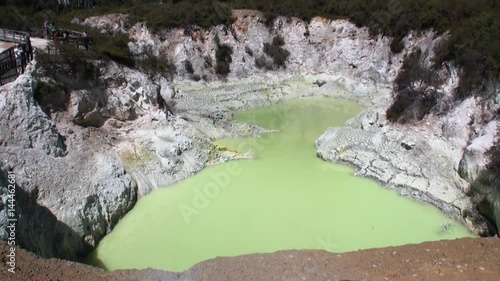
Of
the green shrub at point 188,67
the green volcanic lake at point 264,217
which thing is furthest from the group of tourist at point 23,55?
the green shrub at point 188,67

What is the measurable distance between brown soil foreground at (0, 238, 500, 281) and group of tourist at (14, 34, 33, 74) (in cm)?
868

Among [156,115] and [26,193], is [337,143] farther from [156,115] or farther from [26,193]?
[26,193]

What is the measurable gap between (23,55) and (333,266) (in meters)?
13.2

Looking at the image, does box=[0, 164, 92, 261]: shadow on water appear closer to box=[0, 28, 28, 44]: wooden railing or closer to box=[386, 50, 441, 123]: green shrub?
box=[0, 28, 28, 44]: wooden railing

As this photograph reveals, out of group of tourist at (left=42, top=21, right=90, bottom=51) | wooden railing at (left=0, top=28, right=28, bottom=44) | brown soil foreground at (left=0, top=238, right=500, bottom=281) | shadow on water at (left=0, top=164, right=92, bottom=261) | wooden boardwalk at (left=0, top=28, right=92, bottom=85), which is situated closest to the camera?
brown soil foreground at (left=0, top=238, right=500, bottom=281)

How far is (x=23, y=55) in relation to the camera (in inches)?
588

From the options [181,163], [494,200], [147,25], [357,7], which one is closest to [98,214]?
[181,163]

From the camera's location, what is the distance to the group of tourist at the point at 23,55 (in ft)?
48.2

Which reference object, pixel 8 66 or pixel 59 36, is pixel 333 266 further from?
pixel 59 36

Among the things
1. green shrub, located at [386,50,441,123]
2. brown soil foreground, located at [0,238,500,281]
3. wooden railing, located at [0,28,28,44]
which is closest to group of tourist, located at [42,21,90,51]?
wooden railing, located at [0,28,28,44]

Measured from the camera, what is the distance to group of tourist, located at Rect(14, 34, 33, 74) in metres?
14.7

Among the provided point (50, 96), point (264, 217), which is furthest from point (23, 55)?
point (264, 217)

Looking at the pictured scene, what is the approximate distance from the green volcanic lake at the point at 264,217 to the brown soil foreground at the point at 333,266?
2.36m

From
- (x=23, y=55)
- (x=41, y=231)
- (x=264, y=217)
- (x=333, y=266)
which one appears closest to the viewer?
(x=333, y=266)
